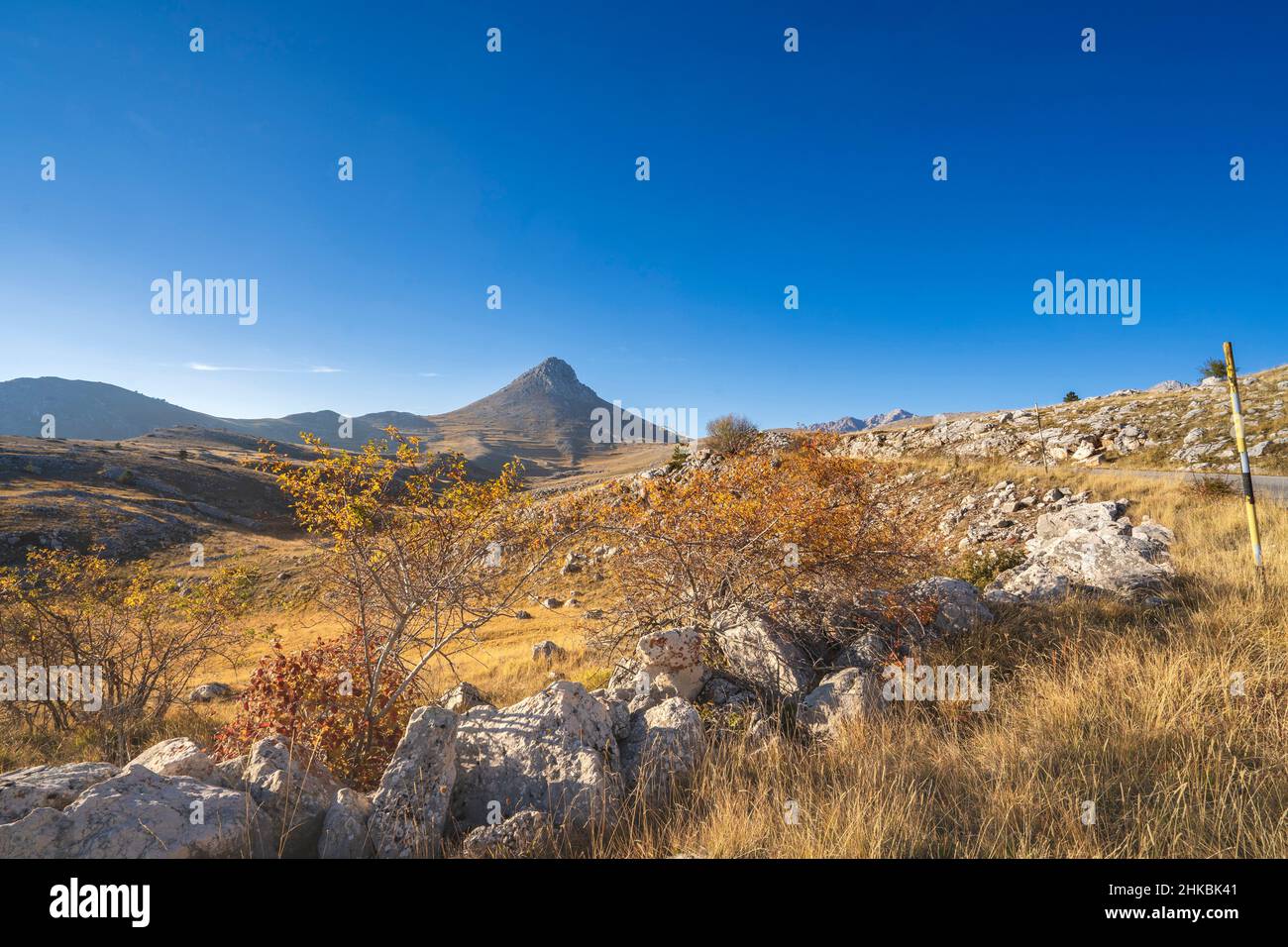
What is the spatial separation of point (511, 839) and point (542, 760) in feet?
2.52

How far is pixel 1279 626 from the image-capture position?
15.3ft

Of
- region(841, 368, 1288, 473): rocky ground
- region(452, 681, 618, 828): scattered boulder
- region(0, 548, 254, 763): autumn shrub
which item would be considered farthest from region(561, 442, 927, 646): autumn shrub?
region(841, 368, 1288, 473): rocky ground

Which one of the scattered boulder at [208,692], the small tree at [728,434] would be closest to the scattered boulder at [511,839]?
the scattered boulder at [208,692]

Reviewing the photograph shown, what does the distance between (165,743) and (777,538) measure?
6.94m

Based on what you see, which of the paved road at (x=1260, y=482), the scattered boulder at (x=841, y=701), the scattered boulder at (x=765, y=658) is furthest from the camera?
the paved road at (x=1260, y=482)

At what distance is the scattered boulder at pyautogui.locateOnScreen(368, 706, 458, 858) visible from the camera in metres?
Answer: 3.14

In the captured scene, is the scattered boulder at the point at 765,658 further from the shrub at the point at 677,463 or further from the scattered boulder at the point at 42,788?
the shrub at the point at 677,463

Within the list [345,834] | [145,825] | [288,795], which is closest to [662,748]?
[345,834]

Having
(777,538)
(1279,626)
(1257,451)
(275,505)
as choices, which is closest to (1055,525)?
(1279,626)

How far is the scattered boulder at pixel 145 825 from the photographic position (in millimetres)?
2646

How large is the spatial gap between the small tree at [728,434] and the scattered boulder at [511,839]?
26.3 metres

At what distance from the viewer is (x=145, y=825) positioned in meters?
2.78
